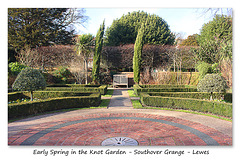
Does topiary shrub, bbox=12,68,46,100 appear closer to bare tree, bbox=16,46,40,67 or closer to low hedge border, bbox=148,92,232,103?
low hedge border, bbox=148,92,232,103

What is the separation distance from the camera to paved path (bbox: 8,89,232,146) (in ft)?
12.0

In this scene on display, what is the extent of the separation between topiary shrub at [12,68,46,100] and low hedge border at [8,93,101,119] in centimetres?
103

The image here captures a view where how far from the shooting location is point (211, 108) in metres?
6.13

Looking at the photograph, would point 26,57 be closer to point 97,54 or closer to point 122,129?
point 97,54

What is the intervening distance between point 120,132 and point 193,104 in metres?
4.01

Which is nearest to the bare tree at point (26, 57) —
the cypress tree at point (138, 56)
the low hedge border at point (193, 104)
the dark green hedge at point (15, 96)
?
the dark green hedge at point (15, 96)

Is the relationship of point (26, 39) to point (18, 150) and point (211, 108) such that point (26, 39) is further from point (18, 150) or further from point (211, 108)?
point (211, 108)

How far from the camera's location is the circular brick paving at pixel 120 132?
11.8ft

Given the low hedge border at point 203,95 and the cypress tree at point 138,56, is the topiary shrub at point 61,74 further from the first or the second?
the low hedge border at point 203,95

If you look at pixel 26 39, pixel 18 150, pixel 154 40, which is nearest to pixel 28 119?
pixel 18 150

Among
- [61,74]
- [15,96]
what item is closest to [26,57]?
[61,74]

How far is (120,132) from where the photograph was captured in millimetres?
4176

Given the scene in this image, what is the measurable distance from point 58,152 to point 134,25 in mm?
21291
